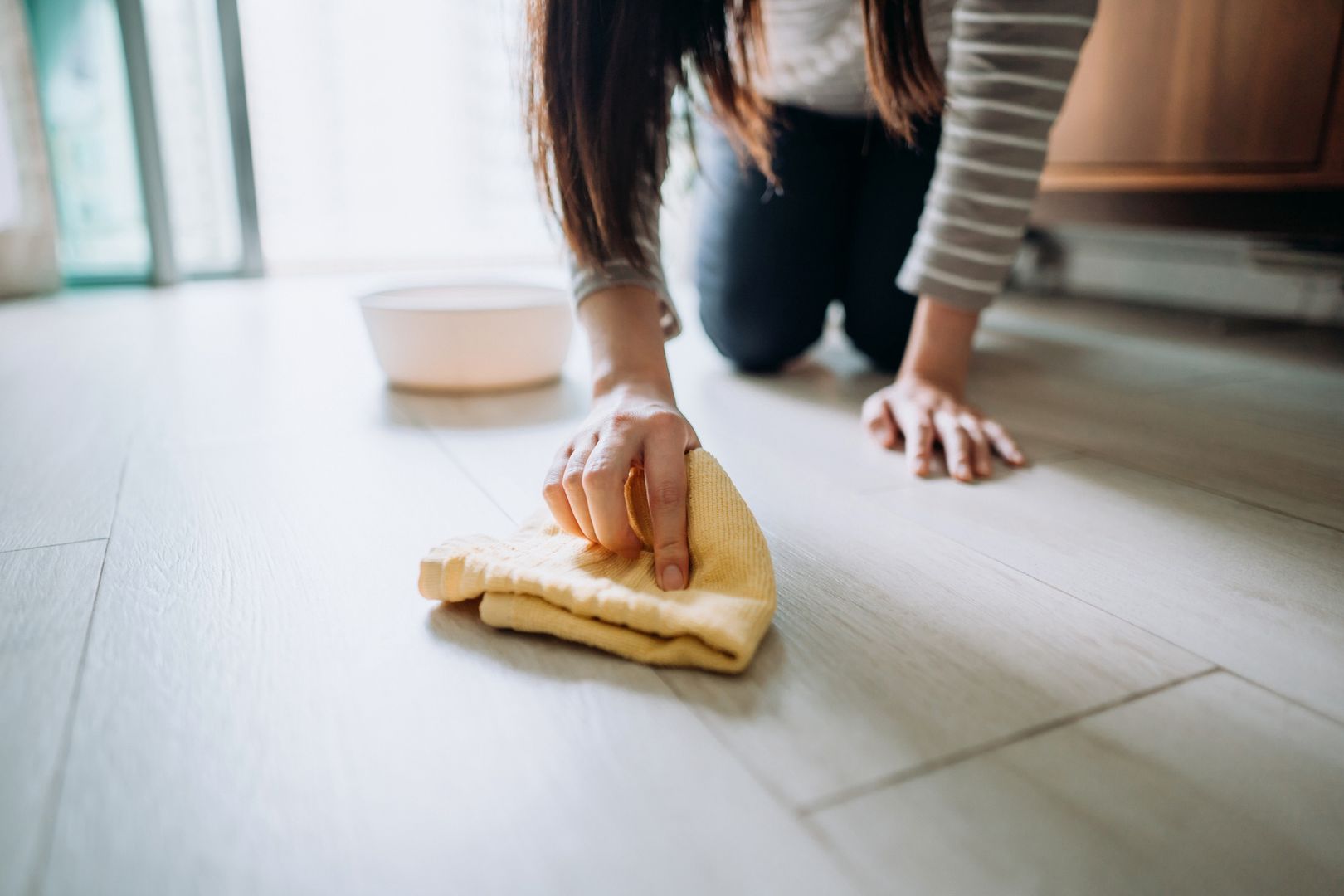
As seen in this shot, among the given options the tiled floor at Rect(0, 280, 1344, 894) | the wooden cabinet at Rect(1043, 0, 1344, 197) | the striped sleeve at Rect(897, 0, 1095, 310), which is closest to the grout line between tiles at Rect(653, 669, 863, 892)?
the tiled floor at Rect(0, 280, 1344, 894)

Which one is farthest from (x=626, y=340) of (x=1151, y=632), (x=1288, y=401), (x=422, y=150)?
(x=422, y=150)

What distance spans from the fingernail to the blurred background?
1.33 ft

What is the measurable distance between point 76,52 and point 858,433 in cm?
200

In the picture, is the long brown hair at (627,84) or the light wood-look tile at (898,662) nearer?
the light wood-look tile at (898,662)

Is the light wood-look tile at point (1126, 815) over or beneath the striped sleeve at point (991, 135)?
beneath

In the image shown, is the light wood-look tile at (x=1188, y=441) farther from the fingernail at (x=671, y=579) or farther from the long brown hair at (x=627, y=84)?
the fingernail at (x=671, y=579)

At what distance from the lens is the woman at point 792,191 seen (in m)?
0.61

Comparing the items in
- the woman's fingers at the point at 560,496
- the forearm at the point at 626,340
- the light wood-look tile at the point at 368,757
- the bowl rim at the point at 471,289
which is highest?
the forearm at the point at 626,340

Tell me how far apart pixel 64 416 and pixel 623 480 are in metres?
0.77

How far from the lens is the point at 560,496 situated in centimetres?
55

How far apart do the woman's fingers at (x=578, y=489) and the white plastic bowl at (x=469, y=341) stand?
1.70 feet

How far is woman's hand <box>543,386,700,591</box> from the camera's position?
0.52 metres

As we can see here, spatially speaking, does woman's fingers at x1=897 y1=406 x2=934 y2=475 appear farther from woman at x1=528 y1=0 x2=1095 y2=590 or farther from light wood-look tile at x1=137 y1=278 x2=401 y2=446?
light wood-look tile at x1=137 y1=278 x2=401 y2=446

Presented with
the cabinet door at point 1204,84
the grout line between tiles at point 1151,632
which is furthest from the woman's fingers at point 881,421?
the cabinet door at point 1204,84
